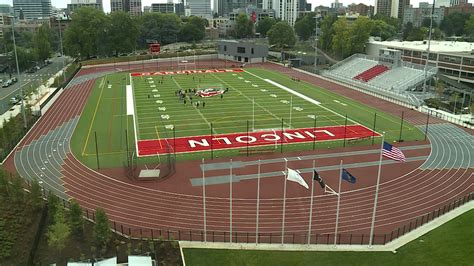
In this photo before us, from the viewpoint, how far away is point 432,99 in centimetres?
6109

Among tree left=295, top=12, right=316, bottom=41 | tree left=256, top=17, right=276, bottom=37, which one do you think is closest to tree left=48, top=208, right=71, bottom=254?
tree left=295, top=12, right=316, bottom=41

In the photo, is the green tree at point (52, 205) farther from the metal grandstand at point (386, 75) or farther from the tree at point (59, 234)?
the metal grandstand at point (386, 75)

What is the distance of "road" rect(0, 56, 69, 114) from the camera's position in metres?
63.5

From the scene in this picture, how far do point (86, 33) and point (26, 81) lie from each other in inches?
945

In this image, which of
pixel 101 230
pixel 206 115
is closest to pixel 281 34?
pixel 206 115

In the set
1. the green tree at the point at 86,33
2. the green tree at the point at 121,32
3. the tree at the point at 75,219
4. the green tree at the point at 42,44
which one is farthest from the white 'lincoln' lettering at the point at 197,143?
the green tree at the point at 42,44

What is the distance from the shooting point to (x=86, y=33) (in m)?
102

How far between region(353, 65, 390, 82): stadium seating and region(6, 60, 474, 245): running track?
36103mm

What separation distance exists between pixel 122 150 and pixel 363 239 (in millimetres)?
23624

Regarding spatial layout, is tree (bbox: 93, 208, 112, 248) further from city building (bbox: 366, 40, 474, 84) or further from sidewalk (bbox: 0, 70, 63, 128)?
city building (bbox: 366, 40, 474, 84)

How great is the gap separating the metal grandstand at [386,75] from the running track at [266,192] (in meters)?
24.2

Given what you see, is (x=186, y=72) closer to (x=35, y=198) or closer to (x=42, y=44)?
(x=42, y=44)

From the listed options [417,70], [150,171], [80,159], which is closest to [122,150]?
[80,159]

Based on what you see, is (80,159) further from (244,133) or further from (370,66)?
(370,66)
